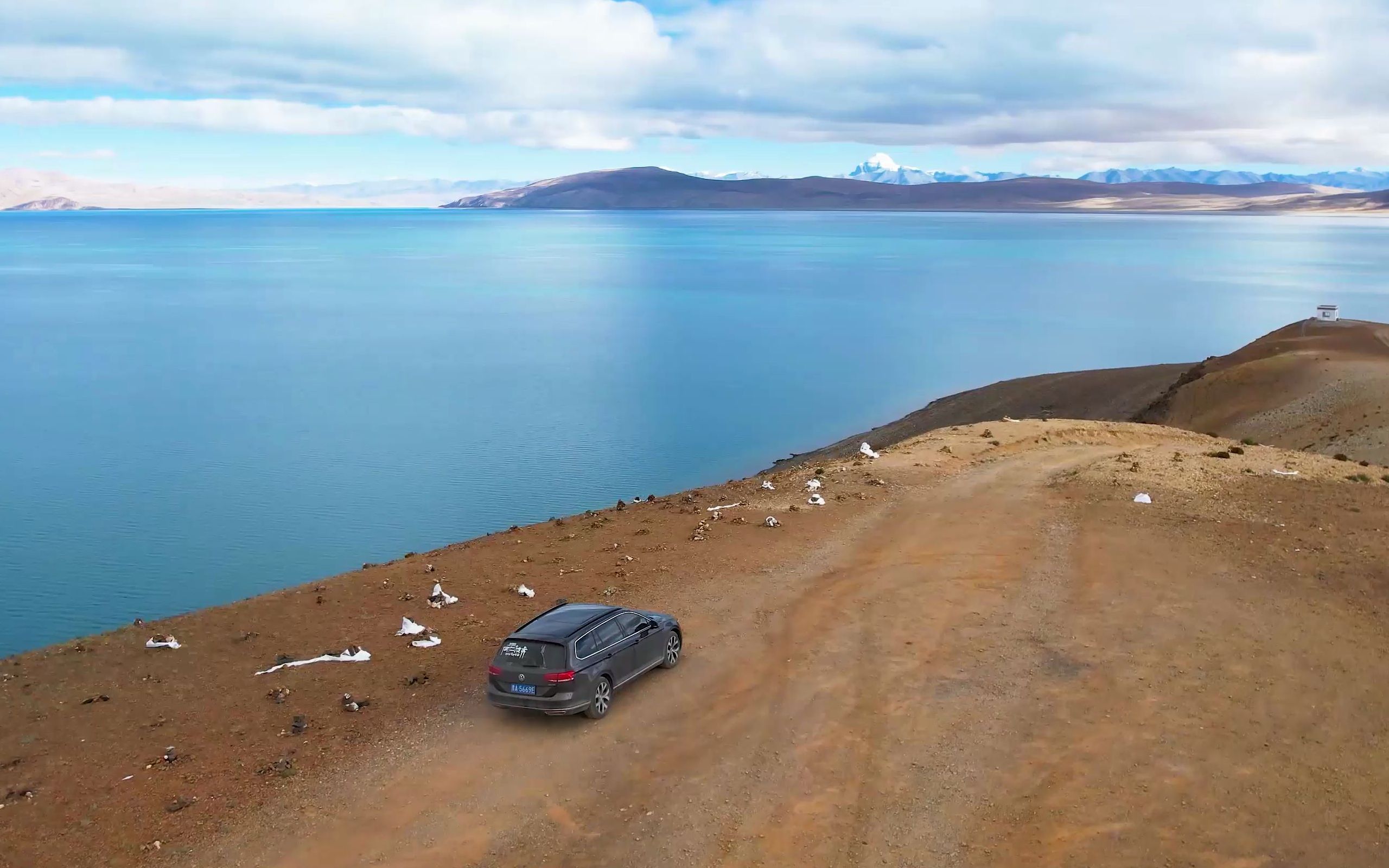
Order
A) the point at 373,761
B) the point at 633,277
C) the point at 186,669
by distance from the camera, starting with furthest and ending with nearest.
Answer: the point at 633,277 → the point at 186,669 → the point at 373,761

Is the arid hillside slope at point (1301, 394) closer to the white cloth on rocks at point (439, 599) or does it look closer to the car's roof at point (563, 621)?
the car's roof at point (563, 621)

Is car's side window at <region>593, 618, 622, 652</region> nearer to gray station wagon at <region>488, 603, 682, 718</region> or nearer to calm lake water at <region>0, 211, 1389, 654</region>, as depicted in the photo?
gray station wagon at <region>488, 603, 682, 718</region>

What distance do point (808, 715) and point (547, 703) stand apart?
338cm

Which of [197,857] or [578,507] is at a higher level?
[197,857]

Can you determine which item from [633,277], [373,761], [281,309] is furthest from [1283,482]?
[633,277]

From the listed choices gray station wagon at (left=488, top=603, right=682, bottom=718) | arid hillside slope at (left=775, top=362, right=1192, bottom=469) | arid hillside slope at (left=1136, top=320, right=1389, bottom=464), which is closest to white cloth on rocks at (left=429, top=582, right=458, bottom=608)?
gray station wagon at (left=488, top=603, right=682, bottom=718)

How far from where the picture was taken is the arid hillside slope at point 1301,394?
34219 millimetres

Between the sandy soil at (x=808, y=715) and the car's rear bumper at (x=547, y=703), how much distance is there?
378 millimetres

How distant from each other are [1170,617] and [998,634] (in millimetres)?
2884

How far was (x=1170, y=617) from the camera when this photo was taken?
1689 cm

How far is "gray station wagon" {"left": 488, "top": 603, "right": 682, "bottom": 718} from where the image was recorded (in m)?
13.3

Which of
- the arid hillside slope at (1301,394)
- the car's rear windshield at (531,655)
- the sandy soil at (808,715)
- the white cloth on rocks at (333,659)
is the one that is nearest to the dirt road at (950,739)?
the sandy soil at (808,715)

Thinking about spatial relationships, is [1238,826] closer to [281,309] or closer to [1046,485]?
[1046,485]

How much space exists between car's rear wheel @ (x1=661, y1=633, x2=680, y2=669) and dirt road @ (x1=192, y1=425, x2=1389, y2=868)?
336 millimetres
